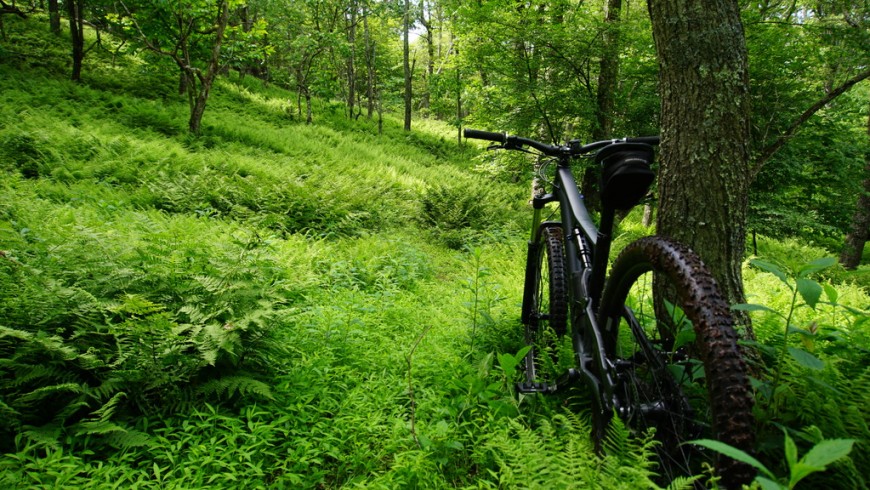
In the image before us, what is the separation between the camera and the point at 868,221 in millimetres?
10000

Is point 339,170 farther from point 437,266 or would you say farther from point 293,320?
point 293,320

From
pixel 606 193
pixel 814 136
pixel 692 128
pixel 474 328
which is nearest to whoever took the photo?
pixel 606 193

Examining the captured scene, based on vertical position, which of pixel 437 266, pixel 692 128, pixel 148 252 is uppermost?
pixel 692 128

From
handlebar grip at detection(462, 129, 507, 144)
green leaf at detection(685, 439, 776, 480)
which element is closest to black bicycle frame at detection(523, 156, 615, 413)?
handlebar grip at detection(462, 129, 507, 144)

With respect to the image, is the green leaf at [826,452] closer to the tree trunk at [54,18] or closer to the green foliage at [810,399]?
the green foliage at [810,399]

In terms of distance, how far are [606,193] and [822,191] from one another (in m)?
8.50

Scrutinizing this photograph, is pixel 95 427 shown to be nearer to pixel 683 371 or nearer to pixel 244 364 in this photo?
pixel 244 364

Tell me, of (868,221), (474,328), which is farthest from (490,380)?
(868,221)

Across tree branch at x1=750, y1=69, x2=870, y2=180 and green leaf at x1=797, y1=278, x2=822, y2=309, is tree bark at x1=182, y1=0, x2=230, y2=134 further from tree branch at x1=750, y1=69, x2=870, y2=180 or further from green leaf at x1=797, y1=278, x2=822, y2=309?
green leaf at x1=797, y1=278, x2=822, y2=309

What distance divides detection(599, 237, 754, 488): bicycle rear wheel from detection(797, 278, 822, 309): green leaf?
0.90ft

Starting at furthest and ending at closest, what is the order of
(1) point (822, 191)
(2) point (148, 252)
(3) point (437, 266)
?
(1) point (822, 191)
(3) point (437, 266)
(2) point (148, 252)

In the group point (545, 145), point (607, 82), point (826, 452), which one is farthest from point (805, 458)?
point (607, 82)

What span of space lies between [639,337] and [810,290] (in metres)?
0.58

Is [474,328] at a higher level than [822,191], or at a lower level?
lower
